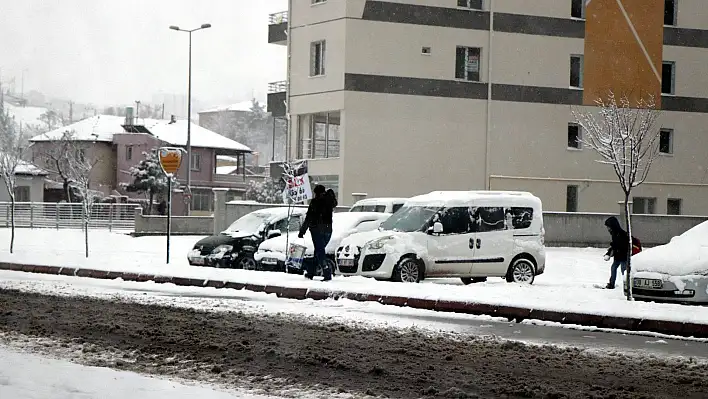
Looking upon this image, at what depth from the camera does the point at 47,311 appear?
14.3 meters

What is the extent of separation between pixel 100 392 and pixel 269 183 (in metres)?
59.3

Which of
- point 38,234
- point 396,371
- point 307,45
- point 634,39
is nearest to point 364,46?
point 307,45

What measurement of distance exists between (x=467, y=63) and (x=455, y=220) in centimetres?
2201

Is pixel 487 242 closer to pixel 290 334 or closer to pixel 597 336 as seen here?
pixel 597 336

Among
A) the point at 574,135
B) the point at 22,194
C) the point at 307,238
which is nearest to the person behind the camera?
the point at 307,238

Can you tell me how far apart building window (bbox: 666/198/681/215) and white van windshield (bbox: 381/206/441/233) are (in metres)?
26.7

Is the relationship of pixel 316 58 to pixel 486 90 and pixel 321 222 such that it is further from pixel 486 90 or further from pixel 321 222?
pixel 321 222

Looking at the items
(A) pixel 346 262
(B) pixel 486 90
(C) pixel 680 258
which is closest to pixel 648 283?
(C) pixel 680 258

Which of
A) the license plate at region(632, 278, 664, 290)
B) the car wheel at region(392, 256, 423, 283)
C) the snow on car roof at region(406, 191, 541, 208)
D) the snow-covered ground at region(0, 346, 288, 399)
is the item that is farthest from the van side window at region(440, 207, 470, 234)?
the snow-covered ground at region(0, 346, 288, 399)

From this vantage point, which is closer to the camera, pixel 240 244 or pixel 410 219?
pixel 410 219

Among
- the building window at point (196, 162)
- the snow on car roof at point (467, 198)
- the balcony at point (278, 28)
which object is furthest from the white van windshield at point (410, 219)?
the building window at point (196, 162)

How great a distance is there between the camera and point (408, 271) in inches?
834

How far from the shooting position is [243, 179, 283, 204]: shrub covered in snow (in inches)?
2293

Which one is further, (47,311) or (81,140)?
(81,140)
